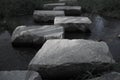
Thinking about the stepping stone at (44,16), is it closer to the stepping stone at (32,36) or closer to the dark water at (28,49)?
the dark water at (28,49)

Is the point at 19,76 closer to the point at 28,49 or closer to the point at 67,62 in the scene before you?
the point at 67,62

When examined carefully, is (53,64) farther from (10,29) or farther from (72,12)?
(72,12)

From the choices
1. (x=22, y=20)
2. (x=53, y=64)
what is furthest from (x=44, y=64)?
(x=22, y=20)

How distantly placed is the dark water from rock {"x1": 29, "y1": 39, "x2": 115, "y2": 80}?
0.49 metres

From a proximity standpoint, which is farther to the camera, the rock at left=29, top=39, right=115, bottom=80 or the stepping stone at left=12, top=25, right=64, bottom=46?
the stepping stone at left=12, top=25, right=64, bottom=46

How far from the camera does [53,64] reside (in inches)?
87.0

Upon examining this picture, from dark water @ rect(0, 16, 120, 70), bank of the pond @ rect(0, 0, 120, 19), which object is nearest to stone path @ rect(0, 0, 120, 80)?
dark water @ rect(0, 16, 120, 70)

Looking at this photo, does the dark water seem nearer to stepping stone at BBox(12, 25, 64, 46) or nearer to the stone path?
stepping stone at BBox(12, 25, 64, 46)

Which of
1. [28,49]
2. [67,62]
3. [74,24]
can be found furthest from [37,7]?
[67,62]

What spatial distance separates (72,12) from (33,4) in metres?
1.25

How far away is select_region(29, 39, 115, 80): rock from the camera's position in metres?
2.21

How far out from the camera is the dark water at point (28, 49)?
113 inches

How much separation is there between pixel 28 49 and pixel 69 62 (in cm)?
127

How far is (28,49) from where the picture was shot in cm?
333
